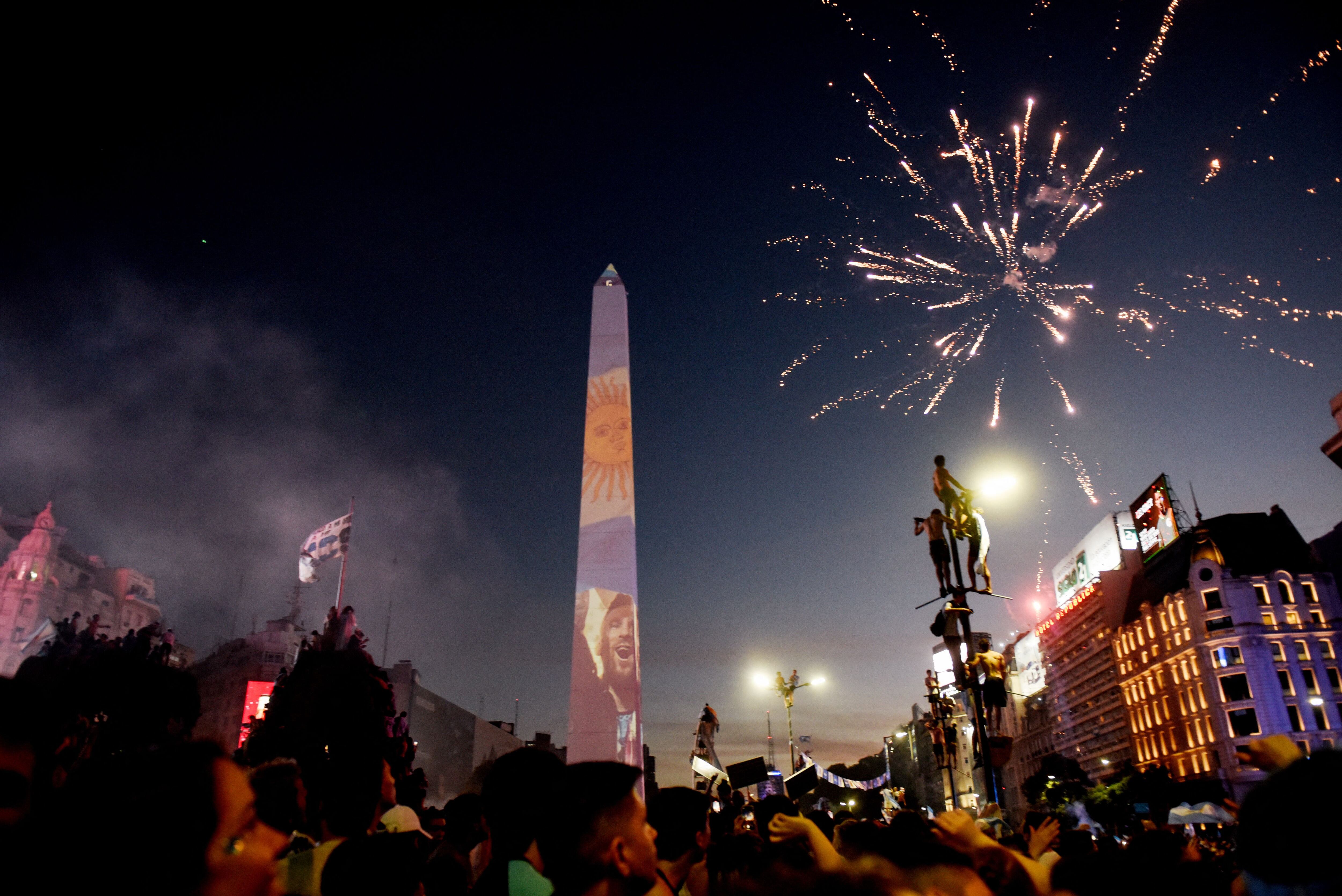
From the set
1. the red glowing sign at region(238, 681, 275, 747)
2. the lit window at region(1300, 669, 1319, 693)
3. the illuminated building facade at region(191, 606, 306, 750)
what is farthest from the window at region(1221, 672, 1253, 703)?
the illuminated building facade at region(191, 606, 306, 750)

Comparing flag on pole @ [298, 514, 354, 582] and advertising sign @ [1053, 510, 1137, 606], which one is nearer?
flag on pole @ [298, 514, 354, 582]

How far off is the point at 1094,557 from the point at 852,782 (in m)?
90.0

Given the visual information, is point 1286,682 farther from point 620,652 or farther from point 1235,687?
A: point 620,652

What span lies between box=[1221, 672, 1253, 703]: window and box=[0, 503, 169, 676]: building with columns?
292 ft

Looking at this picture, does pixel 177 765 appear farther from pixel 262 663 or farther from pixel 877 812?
pixel 262 663

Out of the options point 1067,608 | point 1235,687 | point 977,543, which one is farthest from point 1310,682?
point 977,543

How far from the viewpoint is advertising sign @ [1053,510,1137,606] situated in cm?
8294

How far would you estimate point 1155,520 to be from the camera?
67.1m

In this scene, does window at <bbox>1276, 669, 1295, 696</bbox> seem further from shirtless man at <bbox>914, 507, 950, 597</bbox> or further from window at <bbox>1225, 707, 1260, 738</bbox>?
shirtless man at <bbox>914, 507, 950, 597</bbox>

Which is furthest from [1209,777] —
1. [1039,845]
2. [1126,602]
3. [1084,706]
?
[1039,845]

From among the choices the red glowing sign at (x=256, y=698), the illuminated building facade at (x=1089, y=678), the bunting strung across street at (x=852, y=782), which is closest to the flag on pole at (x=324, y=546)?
the red glowing sign at (x=256, y=698)

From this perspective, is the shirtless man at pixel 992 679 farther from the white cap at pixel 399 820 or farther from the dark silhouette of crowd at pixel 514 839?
the white cap at pixel 399 820

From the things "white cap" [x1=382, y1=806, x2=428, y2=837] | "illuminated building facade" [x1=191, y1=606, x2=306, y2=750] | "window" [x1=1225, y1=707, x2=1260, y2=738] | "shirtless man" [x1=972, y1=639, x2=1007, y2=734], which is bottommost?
"white cap" [x1=382, y1=806, x2=428, y2=837]

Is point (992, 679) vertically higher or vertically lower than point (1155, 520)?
lower
